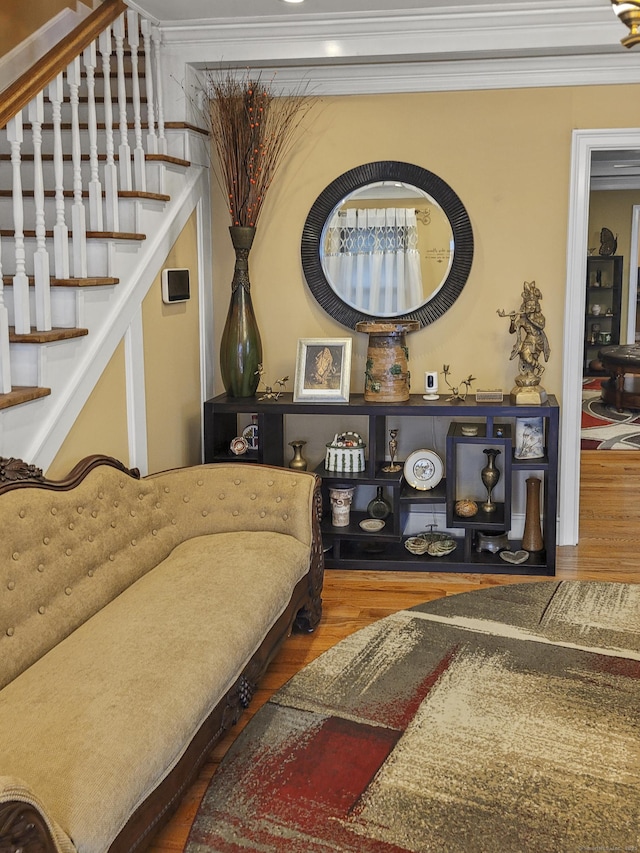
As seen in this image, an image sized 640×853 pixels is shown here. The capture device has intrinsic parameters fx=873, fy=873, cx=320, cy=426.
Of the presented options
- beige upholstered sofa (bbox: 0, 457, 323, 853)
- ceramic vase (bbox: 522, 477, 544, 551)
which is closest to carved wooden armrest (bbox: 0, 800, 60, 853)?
beige upholstered sofa (bbox: 0, 457, 323, 853)

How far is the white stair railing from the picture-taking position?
2.78 meters

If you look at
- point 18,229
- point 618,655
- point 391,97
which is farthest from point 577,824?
point 391,97

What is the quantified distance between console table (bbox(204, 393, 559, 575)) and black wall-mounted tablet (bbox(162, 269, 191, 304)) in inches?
20.7

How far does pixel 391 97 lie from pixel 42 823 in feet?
11.9

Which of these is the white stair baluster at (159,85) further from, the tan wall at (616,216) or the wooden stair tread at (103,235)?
the tan wall at (616,216)

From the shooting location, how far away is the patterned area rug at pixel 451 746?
180 cm

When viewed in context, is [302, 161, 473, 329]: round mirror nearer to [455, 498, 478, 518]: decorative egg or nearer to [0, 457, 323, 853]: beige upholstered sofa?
[455, 498, 478, 518]: decorative egg

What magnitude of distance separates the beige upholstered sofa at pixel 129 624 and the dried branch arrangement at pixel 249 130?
1445 mm

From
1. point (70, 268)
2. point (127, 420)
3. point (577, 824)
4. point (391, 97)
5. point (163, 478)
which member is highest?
point (391, 97)

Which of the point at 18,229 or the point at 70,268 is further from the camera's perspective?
the point at 70,268

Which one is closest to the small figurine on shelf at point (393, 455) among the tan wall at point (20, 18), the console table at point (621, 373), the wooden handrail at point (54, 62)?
the wooden handrail at point (54, 62)

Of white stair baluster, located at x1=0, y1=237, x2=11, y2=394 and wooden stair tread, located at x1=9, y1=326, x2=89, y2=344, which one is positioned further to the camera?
wooden stair tread, located at x1=9, y1=326, x2=89, y2=344

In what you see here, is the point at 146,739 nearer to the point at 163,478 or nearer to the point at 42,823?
the point at 42,823

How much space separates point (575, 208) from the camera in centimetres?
415
